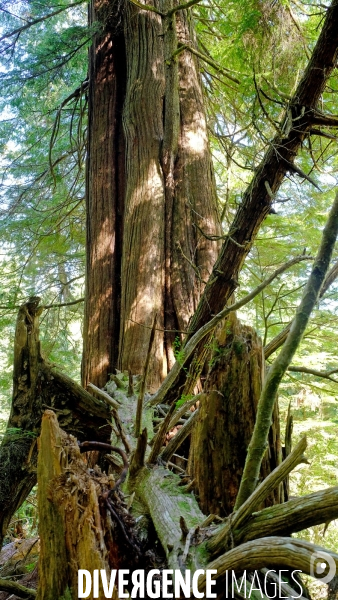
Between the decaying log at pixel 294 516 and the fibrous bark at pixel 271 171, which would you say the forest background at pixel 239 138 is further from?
the decaying log at pixel 294 516

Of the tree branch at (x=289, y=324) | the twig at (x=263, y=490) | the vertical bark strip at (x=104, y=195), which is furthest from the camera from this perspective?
the vertical bark strip at (x=104, y=195)

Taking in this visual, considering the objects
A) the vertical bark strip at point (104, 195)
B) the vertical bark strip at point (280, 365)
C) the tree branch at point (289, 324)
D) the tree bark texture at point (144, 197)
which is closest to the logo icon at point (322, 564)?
the vertical bark strip at point (280, 365)

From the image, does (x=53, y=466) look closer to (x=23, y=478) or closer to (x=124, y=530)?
(x=124, y=530)

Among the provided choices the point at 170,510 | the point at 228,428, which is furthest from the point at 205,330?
the point at 170,510

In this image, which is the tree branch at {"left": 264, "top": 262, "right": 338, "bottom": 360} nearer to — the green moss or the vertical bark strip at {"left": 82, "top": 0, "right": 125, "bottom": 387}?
the green moss

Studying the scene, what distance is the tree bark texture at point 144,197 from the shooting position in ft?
16.3

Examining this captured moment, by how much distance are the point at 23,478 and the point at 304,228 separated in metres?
5.67

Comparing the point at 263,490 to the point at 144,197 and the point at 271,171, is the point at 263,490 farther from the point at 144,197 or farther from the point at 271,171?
the point at 144,197

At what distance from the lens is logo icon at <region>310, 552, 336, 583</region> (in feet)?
3.56

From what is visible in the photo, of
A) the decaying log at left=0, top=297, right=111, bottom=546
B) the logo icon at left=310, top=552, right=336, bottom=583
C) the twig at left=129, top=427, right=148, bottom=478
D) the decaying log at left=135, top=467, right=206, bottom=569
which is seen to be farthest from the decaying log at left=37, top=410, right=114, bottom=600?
the decaying log at left=0, top=297, right=111, bottom=546

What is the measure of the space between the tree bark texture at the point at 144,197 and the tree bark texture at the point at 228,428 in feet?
7.55

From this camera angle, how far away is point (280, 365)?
136cm

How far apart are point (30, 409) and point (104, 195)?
297 cm

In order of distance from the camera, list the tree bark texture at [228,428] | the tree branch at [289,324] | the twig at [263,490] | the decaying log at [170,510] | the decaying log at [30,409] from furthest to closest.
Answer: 1. the decaying log at [30,409]
2. the tree branch at [289,324]
3. the tree bark texture at [228,428]
4. the decaying log at [170,510]
5. the twig at [263,490]
